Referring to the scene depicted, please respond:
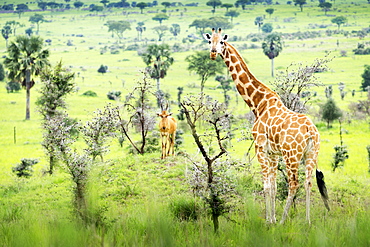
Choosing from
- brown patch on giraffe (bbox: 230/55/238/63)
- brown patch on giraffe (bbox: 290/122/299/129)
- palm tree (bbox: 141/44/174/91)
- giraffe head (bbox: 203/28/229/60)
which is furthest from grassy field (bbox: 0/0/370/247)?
palm tree (bbox: 141/44/174/91)

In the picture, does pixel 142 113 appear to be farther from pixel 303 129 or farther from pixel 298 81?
pixel 303 129

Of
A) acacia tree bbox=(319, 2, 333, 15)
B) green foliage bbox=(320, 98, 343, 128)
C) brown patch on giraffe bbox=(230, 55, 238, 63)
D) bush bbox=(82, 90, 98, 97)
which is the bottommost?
bush bbox=(82, 90, 98, 97)

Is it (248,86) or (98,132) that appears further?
(98,132)

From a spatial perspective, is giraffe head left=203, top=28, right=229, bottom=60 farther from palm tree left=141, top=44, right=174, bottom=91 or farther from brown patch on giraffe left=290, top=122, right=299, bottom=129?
palm tree left=141, top=44, right=174, bottom=91

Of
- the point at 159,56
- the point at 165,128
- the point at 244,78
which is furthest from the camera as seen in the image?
the point at 159,56

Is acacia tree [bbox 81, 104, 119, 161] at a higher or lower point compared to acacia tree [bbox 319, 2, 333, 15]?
lower

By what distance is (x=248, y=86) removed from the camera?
10344 millimetres

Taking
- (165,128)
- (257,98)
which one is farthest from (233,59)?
(165,128)

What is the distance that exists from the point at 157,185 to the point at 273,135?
831 centimetres

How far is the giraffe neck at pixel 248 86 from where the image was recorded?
33.2 ft

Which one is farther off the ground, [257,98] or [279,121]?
[257,98]

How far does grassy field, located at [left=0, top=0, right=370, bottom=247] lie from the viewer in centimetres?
382

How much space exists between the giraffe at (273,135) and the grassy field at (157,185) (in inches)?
20.9

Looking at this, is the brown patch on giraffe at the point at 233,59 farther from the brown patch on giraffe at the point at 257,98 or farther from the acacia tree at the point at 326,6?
the acacia tree at the point at 326,6
